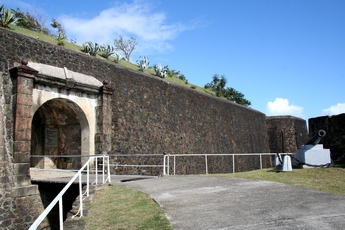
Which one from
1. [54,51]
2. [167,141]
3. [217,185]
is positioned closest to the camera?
[217,185]

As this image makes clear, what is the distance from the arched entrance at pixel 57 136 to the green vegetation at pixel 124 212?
16.2 feet

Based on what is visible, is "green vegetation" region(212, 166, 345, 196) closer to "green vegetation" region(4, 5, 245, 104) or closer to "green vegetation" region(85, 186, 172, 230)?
"green vegetation" region(85, 186, 172, 230)

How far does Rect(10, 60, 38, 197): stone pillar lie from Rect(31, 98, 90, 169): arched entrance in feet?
8.11

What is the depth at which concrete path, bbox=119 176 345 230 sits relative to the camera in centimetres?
390

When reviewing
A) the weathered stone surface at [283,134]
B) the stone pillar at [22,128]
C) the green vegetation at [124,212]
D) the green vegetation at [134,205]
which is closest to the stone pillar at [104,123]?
the stone pillar at [22,128]

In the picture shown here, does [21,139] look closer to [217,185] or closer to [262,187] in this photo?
[217,185]

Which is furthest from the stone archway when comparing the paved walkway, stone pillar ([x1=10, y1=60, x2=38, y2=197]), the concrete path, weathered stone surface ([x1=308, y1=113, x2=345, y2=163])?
weathered stone surface ([x1=308, y1=113, x2=345, y2=163])

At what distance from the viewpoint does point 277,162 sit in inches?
436

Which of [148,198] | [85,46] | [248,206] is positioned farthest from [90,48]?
[248,206]

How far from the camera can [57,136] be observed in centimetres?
1174

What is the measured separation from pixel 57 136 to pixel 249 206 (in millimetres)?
8784

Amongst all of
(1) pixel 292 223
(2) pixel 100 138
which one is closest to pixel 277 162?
(2) pixel 100 138

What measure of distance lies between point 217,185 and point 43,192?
4.67 m

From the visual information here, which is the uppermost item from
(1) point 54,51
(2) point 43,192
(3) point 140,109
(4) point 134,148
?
(1) point 54,51
